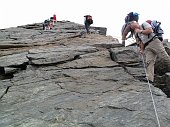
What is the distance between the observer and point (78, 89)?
11656 mm

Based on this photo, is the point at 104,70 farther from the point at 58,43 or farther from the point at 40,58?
the point at 58,43

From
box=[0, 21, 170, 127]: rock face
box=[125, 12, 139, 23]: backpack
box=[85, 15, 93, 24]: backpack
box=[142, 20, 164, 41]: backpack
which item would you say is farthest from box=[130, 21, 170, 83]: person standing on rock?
box=[85, 15, 93, 24]: backpack

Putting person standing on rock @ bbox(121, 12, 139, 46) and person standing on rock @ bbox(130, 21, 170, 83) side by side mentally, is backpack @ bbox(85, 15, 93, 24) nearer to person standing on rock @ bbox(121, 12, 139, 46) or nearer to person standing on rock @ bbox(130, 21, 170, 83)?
person standing on rock @ bbox(121, 12, 139, 46)

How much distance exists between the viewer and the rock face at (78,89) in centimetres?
895

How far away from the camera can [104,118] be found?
29.2ft

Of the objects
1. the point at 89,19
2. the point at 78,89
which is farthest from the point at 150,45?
the point at 89,19

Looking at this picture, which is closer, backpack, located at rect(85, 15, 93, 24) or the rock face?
the rock face

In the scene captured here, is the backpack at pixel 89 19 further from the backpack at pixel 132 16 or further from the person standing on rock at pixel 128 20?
the backpack at pixel 132 16

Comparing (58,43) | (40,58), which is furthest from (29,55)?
(58,43)

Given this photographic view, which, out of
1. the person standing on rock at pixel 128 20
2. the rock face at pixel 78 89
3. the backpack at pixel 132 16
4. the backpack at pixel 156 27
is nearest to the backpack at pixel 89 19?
the rock face at pixel 78 89

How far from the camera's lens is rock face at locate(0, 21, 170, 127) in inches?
352

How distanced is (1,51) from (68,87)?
8197 mm

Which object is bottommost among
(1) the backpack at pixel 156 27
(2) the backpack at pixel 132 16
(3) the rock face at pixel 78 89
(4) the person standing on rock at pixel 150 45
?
(3) the rock face at pixel 78 89

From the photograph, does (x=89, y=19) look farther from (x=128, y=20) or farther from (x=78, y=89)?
(x=78, y=89)
